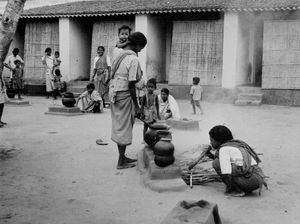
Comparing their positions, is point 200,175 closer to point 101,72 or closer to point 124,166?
point 124,166

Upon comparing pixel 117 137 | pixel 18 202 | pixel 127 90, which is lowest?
pixel 18 202

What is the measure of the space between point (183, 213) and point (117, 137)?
2.56m

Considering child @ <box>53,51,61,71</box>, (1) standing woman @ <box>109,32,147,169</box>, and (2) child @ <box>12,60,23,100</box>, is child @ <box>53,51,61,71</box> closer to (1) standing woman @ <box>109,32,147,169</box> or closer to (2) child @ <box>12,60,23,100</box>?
(2) child @ <box>12,60,23,100</box>

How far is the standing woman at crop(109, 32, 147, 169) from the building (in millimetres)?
10006

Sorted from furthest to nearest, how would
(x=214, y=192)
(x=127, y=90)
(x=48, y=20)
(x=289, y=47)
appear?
(x=48, y=20) < (x=289, y=47) < (x=127, y=90) < (x=214, y=192)

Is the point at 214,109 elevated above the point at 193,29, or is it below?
below

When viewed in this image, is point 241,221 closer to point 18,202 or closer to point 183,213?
point 183,213

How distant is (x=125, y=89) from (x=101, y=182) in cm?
136

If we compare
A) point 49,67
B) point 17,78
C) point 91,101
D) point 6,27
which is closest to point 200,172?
point 6,27

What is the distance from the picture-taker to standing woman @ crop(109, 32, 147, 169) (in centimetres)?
623

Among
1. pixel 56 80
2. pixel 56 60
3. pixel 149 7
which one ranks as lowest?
pixel 56 80

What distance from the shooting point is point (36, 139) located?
341 inches

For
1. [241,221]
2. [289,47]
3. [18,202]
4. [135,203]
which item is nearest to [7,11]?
[18,202]

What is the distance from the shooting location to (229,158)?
511cm
